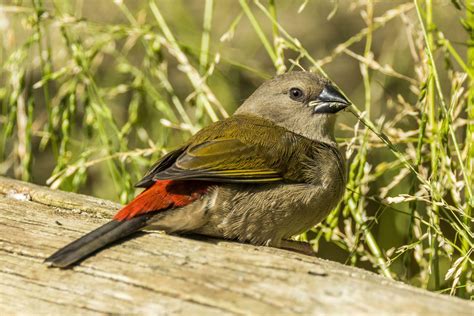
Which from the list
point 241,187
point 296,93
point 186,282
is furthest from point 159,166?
point 296,93

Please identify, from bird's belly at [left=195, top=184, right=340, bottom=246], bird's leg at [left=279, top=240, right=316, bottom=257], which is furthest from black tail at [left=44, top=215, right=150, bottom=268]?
bird's leg at [left=279, top=240, right=316, bottom=257]

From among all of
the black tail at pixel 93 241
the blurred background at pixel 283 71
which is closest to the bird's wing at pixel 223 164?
the black tail at pixel 93 241

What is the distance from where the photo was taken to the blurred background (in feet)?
11.5

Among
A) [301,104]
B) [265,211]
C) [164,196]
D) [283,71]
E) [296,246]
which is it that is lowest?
[296,246]

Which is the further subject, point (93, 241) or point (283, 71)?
point (283, 71)

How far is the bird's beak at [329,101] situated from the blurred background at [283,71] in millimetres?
130

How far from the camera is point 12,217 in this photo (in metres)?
3.19

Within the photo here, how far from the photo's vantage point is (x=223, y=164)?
3.38 meters

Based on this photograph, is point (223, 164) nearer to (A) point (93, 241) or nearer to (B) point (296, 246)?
(B) point (296, 246)

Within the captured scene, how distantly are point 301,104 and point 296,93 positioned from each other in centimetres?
6

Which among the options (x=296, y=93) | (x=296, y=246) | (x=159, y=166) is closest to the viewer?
(x=159, y=166)

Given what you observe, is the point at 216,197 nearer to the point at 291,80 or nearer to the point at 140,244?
the point at 140,244

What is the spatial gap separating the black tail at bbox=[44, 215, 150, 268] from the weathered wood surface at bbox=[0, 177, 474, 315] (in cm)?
3

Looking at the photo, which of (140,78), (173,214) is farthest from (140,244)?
(140,78)
